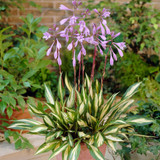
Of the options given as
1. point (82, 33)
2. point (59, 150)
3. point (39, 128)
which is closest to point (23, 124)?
point (39, 128)

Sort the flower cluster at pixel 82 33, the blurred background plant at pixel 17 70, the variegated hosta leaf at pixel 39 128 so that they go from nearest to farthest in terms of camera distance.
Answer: the flower cluster at pixel 82 33 < the variegated hosta leaf at pixel 39 128 < the blurred background plant at pixel 17 70

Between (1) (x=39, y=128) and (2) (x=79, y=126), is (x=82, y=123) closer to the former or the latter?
(2) (x=79, y=126)

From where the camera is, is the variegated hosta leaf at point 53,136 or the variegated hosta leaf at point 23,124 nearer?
the variegated hosta leaf at point 53,136

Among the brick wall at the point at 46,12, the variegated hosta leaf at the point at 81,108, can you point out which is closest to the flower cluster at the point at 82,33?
the variegated hosta leaf at the point at 81,108

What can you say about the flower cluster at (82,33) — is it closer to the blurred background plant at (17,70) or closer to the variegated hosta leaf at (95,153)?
the variegated hosta leaf at (95,153)

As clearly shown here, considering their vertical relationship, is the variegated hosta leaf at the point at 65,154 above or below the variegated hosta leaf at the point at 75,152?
below

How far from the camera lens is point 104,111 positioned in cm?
112

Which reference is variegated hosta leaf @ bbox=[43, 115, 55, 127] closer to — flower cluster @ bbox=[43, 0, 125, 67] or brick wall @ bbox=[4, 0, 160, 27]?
flower cluster @ bbox=[43, 0, 125, 67]

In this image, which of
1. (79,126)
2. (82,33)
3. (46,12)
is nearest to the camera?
(82,33)

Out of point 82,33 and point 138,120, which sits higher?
point 82,33

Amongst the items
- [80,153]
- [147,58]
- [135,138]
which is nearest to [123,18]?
[147,58]

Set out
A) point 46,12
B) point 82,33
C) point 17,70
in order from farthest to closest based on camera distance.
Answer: point 46,12
point 17,70
point 82,33

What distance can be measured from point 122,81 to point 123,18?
2.45ft

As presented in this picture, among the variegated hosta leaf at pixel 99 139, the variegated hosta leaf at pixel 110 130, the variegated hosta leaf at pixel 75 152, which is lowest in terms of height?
the variegated hosta leaf at pixel 75 152
